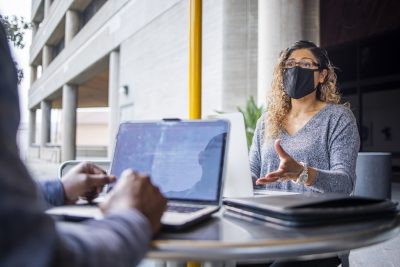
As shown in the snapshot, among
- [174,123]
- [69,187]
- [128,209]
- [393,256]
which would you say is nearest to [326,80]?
[174,123]

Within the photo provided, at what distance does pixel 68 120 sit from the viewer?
17.0m

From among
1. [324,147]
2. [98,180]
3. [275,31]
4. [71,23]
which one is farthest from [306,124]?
[71,23]

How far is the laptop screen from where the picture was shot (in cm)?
102

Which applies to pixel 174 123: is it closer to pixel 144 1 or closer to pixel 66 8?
pixel 144 1

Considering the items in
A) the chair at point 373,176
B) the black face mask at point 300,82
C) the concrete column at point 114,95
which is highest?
the concrete column at point 114,95

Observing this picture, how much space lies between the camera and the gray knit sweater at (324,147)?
1.58m

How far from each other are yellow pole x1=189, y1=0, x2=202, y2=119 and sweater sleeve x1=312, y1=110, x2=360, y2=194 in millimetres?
684

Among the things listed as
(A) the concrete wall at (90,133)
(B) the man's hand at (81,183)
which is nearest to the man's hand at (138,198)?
(B) the man's hand at (81,183)

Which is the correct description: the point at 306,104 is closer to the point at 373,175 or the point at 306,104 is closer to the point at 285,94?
the point at 285,94

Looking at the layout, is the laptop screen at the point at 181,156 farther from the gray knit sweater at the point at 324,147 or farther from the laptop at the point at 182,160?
the gray knit sweater at the point at 324,147

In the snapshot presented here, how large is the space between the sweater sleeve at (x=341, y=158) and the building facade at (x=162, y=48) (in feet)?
5.05

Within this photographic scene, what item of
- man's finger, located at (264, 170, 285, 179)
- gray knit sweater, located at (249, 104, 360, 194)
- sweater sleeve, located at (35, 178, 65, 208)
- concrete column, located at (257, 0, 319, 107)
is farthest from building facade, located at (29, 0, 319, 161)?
man's finger, located at (264, 170, 285, 179)

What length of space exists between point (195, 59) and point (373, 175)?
160 centimetres

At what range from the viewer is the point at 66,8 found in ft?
48.8
